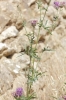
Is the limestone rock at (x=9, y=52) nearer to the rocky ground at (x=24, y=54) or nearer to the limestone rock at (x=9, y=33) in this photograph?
the rocky ground at (x=24, y=54)

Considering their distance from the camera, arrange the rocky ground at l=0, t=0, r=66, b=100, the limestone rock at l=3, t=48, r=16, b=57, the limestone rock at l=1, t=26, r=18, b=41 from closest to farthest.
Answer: the rocky ground at l=0, t=0, r=66, b=100
the limestone rock at l=3, t=48, r=16, b=57
the limestone rock at l=1, t=26, r=18, b=41

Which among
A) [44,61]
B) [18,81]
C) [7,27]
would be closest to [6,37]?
[7,27]

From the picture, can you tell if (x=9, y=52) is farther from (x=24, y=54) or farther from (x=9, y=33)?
(x=9, y=33)

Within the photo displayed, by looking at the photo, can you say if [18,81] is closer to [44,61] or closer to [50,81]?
[50,81]

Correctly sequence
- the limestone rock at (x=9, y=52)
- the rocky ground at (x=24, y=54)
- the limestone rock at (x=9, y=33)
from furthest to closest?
1. the limestone rock at (x=9, y=33)
2. the limestone rock at (x=9, y=52)
3. the rocky ground at (x=24, y=54)

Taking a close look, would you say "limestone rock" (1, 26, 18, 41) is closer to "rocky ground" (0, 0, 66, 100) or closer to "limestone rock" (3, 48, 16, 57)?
"rocky ground" (0, 0, 66, 100)

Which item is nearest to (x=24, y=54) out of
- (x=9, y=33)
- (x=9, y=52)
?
(x=9, y=52)

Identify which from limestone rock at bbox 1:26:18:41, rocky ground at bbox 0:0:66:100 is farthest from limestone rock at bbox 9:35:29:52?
limestone rock at bbox 1:26:18:41

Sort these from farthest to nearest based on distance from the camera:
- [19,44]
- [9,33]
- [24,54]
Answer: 1. [9,33]
2. [19,44]
3. [24,54]

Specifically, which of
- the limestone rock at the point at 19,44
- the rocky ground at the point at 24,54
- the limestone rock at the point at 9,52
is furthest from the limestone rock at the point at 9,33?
the limestone rock at the point at 9,52
